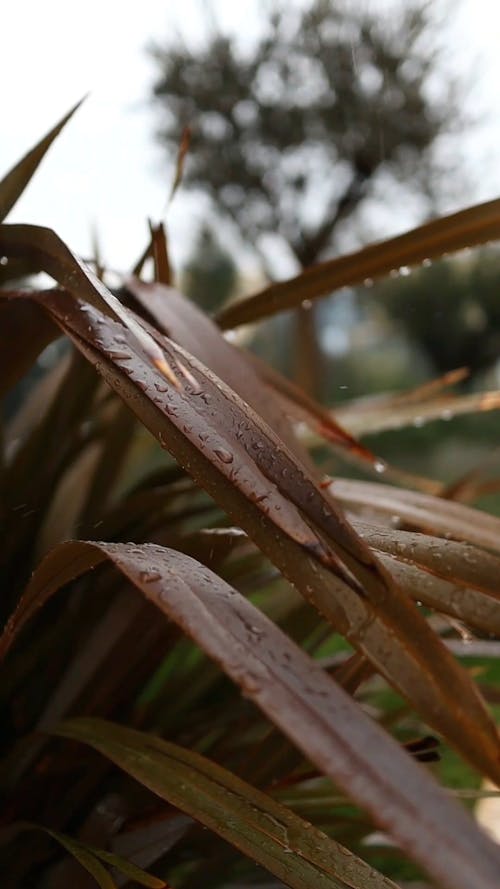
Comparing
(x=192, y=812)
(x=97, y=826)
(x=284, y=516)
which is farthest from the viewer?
(x=97, y=826)

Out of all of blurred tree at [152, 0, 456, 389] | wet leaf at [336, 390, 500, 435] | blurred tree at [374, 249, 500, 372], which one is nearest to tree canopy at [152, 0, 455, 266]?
blurred tree at [152, 0, 456, 389]

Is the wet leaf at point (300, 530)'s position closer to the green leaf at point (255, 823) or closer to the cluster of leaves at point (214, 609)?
the cluster of leaves at point (214, 609)

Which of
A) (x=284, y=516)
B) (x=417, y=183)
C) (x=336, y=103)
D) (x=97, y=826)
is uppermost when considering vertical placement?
(x=284, y=516)

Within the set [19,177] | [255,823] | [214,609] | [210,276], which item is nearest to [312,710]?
[214,609]

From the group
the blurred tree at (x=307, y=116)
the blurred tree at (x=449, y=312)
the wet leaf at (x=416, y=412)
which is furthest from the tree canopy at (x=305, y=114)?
the wet leaf at (x=416, y=412)

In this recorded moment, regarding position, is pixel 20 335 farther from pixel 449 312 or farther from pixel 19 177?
pixel 449 312

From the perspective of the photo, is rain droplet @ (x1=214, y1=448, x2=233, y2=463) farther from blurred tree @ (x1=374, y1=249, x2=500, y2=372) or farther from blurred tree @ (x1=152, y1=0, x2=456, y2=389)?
blurred tree @ (x1=374, y1=249, x2=500, y2=372)

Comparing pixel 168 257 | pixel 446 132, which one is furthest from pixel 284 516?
pixel 446 132

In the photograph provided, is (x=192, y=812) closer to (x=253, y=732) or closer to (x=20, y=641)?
(x=20, y=641)
